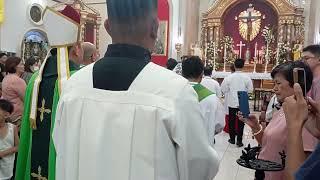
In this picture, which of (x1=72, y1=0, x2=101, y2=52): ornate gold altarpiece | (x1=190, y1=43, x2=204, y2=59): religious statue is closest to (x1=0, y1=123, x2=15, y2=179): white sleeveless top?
(x1=190, y1=43, x2=204, y2=59): religious statue

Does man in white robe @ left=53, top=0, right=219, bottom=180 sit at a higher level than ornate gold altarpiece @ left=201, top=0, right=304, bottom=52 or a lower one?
lower

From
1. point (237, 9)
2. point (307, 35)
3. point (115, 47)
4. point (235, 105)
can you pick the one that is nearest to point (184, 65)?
point (115, 47)

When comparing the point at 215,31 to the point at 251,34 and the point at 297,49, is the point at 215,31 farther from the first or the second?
the point at 297,49

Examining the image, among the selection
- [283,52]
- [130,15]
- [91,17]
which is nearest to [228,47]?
[283,52]

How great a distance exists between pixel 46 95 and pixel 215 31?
14413mm

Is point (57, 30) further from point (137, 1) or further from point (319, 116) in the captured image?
point (319, 116)

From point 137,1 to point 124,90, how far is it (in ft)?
1.18

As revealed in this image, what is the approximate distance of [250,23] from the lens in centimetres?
1650

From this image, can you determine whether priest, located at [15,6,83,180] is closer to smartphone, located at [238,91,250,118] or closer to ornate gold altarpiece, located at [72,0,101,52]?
smartphone, located at [238,91,250,118]

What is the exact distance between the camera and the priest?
92.4 inches

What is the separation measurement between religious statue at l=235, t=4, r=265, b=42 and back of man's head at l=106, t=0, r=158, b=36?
1561cm

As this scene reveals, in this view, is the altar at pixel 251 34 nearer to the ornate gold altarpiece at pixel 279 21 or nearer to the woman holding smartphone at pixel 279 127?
the ornate gold altarpiece at pixel 279 21

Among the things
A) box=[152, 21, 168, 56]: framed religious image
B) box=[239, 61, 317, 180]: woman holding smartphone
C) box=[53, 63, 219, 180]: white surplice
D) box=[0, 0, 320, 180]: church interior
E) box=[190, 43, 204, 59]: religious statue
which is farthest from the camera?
box=[190, 43, 204, 59]: religious statue

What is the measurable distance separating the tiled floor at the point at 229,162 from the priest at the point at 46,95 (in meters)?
3.14
